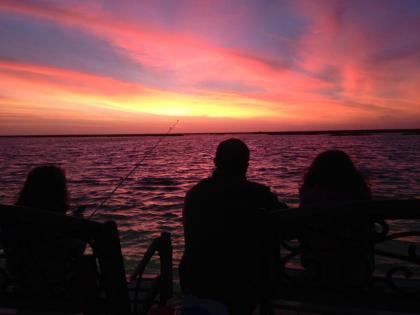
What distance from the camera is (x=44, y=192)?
10.3 feet

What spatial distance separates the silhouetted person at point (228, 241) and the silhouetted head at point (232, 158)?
3.7 inches

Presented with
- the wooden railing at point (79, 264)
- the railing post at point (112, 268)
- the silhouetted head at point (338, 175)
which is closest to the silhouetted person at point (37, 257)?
the wooden railing at point (79, 264)

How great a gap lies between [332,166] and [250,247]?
1.02 metres

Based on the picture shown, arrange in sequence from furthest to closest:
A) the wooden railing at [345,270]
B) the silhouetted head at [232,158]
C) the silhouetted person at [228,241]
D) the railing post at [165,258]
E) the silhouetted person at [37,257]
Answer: the railing post at [165,258]
the silhouetted head at [232,158]
the silhouetted person at [228,241]
the silhouetted person at [37,257]
the wooden railing at [345,270]

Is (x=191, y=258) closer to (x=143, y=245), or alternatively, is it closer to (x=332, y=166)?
(x=332, y=166)

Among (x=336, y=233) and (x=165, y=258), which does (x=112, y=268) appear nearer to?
(x=336, y=233)

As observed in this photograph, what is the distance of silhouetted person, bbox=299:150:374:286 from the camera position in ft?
5.81

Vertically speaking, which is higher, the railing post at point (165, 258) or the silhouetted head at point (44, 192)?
the silhouetted head at point (44, 192)

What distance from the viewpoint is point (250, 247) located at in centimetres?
236

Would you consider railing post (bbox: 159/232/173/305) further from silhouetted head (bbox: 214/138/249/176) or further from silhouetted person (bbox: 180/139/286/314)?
silhouetted head (bbox: 214/138/249/176)

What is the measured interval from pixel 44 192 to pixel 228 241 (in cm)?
168

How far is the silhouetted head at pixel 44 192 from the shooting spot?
3131mm

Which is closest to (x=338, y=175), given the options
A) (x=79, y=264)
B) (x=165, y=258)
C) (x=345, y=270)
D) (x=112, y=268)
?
(x=345, y=270)

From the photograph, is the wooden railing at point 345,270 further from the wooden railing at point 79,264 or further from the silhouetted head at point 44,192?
the silhouetted head at point 44,192
